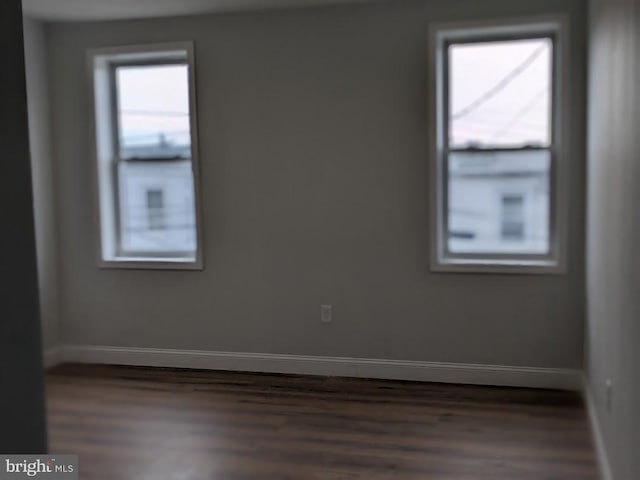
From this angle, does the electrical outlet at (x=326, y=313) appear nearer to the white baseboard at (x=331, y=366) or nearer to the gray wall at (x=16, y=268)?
the white baseboard at (x=331, y=366)

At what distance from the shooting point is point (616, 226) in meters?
2.73

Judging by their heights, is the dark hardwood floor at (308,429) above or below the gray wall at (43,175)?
below

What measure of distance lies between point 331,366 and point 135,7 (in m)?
2.79

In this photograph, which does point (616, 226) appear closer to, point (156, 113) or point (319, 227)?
point (319, 227)

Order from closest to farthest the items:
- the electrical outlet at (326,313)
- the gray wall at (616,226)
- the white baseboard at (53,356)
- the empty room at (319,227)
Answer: the gray wall at (616,226)
the empty room at (319,227)
the electrical outlet at (326,313)
the white baseboard at (53,356)

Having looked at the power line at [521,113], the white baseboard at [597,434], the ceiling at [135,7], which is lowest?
the white baseboard at [597,434]

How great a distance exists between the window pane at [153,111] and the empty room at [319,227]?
0.02 meters

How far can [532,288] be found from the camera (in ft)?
14.3

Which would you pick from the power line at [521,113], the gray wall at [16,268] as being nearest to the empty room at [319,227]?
the power line at [521,113]

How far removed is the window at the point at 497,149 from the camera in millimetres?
4348

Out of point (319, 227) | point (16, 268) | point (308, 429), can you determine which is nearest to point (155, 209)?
point (319, 227)

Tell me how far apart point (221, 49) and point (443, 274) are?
2.20 metres

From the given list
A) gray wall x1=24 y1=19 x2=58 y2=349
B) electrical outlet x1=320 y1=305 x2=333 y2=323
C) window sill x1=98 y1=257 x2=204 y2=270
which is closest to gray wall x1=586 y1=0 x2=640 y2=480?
electrical outlet x1=320 y1=305 x2=333 y2=323

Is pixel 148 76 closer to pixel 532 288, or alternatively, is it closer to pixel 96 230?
pixel 96 230
